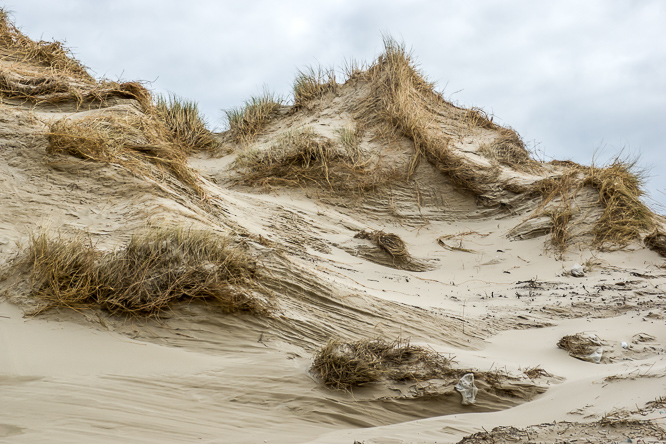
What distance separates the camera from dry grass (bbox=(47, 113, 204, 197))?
504 cm

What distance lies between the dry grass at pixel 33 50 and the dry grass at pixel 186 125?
2.00 m

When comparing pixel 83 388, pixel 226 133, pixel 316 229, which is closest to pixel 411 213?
pixel 316 229

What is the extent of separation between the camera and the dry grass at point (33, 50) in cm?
743

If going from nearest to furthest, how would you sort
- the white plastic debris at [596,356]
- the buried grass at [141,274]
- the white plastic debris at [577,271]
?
the buried grass at [141,274]
the white plastic debris at [596,356]
the white plastic debris at [577,271]

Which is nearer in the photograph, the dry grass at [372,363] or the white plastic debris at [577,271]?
the dry grass at [372,363]

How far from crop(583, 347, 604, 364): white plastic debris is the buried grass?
2.29m

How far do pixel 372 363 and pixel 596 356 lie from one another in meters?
1.75

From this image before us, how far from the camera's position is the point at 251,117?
33.2ft

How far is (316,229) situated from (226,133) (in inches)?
165

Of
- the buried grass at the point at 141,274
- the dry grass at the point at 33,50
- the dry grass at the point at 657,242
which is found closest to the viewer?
the buried grass at the point at 141,274

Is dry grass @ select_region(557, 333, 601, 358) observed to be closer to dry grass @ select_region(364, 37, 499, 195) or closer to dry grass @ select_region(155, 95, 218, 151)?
dry grass @ select_region(364, 37, 499, 195)

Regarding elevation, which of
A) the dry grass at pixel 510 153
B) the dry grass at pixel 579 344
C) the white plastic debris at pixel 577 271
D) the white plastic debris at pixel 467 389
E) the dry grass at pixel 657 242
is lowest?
the white plastic debris at pixel 467 389

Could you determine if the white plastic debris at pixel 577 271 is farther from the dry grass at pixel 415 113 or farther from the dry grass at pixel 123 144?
the dry grass at pixel 123 144

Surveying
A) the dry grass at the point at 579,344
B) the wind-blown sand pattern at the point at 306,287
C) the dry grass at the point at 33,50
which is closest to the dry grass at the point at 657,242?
the wind-blown sand pattern at the point at 306,287
